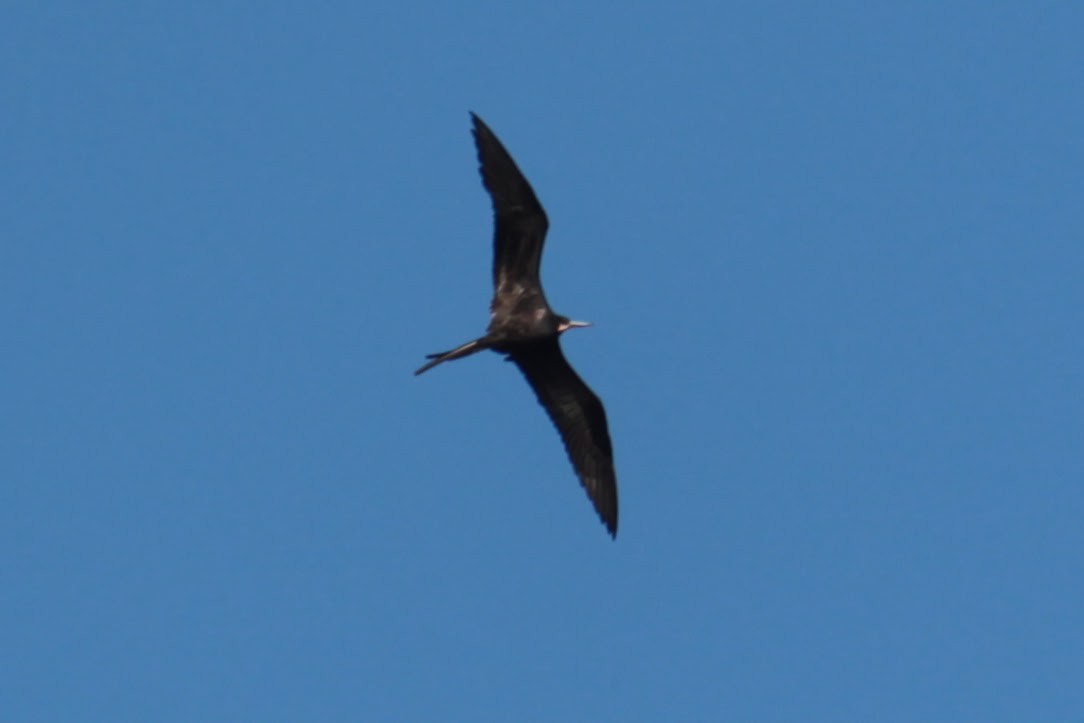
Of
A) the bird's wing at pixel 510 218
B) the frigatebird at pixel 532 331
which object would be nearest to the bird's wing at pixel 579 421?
the frigatebird at pixel 532 331

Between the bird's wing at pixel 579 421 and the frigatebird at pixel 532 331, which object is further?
the bird's wing at pixel 579 421

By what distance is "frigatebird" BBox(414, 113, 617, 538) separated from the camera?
2536 cm

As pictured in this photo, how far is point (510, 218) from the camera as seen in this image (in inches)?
1006

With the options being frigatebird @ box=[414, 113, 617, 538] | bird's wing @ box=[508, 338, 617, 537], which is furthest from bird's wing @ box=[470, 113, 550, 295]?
bird's wing @ box=[508, 338, 617, 537]

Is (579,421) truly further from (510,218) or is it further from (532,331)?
Answer: (510,218)

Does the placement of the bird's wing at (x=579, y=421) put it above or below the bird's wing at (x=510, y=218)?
below

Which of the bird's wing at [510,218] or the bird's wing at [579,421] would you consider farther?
the bird's wing at [579,421]

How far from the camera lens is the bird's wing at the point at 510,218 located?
25.3 metres

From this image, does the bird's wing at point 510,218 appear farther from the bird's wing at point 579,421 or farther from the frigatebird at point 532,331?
the bird's wing at point 579,421

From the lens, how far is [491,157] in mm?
25266

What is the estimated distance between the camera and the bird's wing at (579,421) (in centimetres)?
2655

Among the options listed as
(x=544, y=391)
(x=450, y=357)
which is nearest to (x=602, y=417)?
(x=544, y=391)

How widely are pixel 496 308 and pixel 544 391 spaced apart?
1.34m

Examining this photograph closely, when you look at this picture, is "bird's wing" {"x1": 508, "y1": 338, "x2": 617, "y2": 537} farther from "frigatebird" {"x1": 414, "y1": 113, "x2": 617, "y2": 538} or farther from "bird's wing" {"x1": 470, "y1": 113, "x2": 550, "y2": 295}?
"bird's wing" {"x1": 470, "y1": 113, "x2": 550, "y2": 295}
